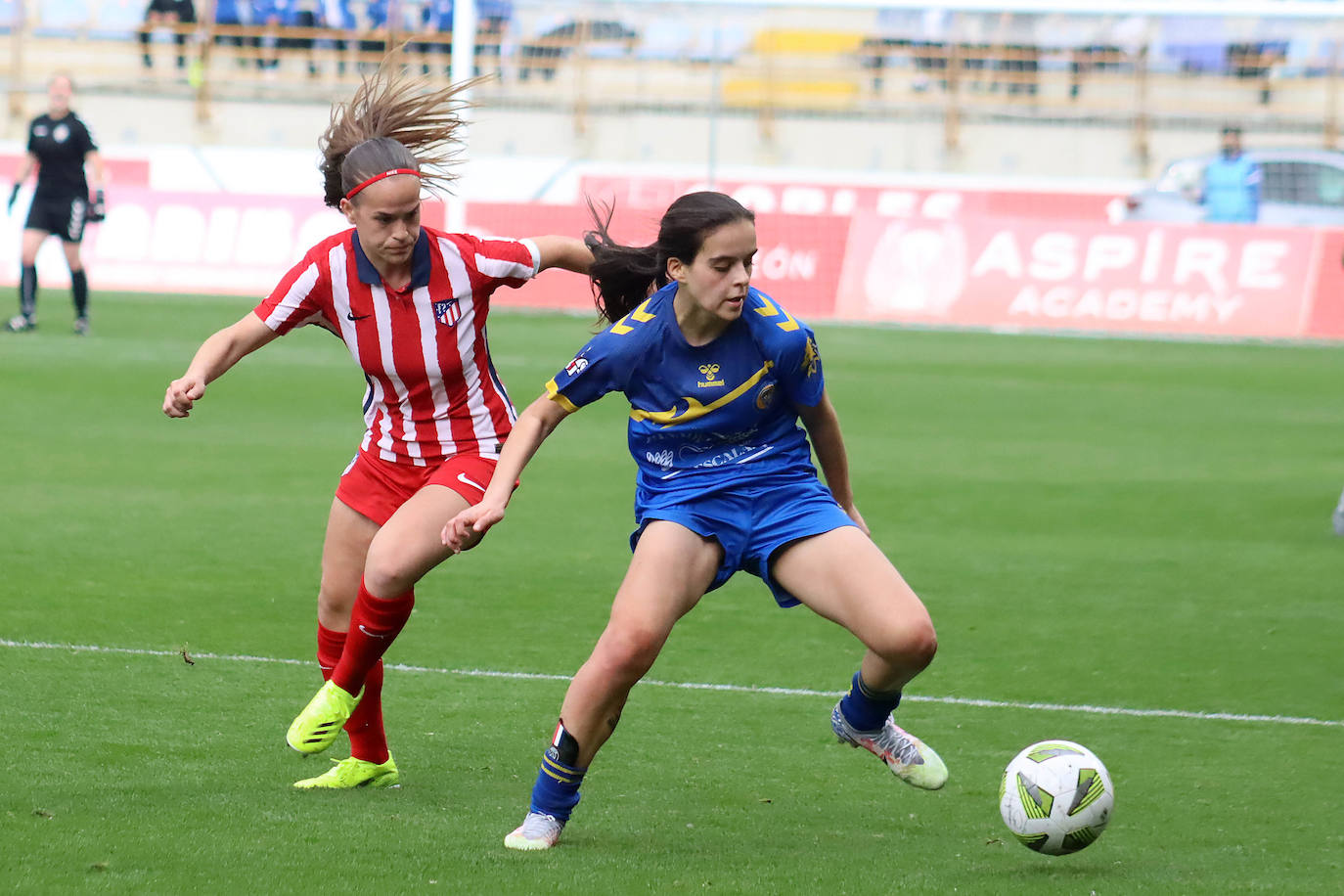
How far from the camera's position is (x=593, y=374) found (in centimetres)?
488

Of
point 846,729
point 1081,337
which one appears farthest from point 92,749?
point 1081,337

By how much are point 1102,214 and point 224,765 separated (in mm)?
21486

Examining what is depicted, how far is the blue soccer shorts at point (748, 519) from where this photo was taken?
488 centimetres

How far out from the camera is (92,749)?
5.39 meters

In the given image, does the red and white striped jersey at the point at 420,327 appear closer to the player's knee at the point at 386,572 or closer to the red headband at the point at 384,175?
the red headband at the point at 384,175

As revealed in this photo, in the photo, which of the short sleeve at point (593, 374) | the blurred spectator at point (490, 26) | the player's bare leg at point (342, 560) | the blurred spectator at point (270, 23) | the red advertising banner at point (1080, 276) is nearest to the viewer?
the short sleeve at point (593, 374)

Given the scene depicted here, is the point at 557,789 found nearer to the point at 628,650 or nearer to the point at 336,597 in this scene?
the point at 628,650

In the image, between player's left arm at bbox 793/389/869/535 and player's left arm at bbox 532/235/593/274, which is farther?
player's left arm at bbox 532/235/593/274

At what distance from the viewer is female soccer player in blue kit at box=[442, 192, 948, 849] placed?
4.68m

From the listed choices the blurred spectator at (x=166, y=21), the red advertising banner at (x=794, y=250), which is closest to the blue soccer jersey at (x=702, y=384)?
the red advertising banner at (x=794, y=250)

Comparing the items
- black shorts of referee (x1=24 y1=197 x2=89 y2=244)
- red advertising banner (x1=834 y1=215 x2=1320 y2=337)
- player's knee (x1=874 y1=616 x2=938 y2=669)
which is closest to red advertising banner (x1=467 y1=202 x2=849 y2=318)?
red advertising banner (x1=834 y1=215 x2=1320 y2=337)

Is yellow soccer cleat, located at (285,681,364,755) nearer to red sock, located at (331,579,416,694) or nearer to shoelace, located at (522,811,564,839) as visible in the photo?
red sock, located at (331,579,416,694)

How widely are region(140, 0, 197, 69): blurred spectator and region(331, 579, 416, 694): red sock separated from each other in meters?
29.3

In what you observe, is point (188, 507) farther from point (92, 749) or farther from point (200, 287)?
point (200, 287)
